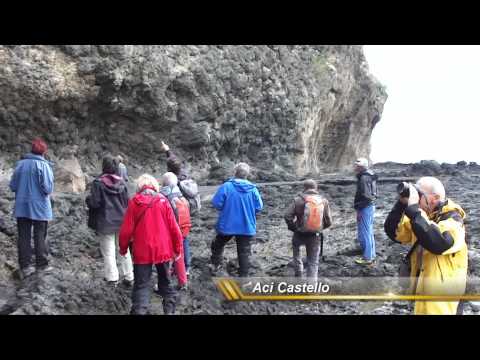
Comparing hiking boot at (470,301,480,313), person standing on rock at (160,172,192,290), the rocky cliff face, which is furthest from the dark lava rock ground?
the rocky cliff face

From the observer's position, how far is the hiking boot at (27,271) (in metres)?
8.51

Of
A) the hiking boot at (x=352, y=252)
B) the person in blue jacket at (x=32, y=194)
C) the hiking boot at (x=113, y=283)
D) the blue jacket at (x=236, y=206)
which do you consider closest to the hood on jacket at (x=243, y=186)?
the blue jacket at (x=236, y=206)

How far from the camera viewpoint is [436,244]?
4570mm

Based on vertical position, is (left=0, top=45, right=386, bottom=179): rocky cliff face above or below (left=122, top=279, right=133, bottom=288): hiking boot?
above

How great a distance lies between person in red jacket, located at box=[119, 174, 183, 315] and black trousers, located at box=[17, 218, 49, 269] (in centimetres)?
237

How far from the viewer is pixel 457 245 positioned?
15.4 feet

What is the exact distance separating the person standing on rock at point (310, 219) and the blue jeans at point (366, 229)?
5.27 ft

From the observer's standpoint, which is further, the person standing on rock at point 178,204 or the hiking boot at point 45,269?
the hiking boot at point 45,269

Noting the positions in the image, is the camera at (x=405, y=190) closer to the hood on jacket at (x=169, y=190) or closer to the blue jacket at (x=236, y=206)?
the blue jacket at (x=236, y=206)

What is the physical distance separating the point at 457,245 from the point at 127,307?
470 cm

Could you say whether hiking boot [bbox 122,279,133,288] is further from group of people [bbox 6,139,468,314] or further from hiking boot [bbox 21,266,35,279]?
hiking boot [bbox 21,266,35,279]

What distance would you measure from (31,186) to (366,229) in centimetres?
538

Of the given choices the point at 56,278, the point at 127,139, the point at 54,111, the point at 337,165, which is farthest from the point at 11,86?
the point at 337,165

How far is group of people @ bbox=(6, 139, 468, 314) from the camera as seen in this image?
4793mm
